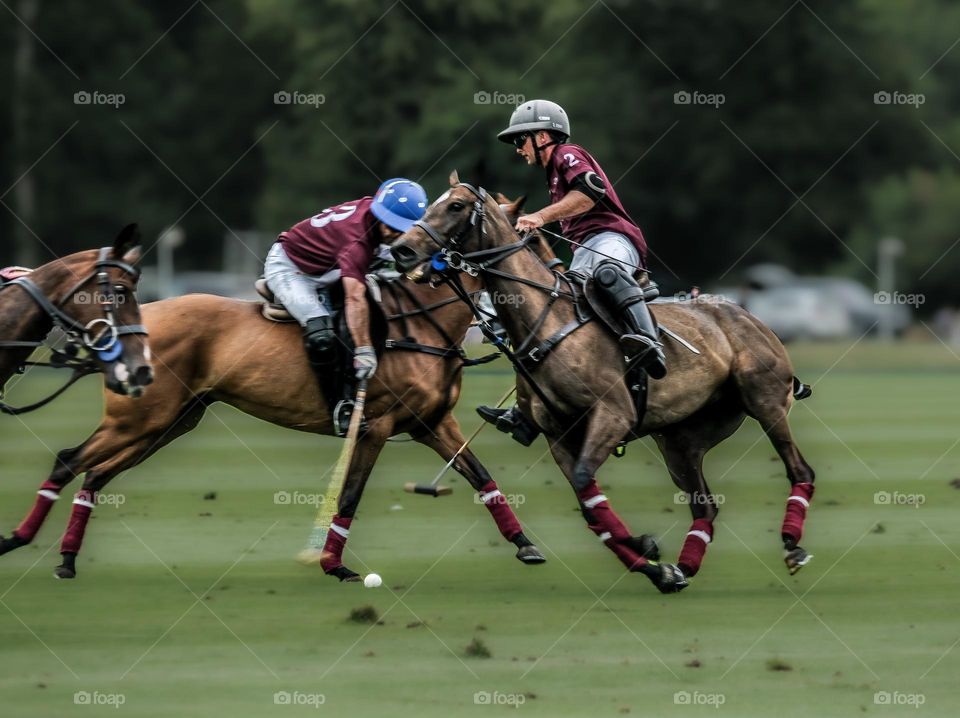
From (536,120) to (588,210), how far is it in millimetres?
613

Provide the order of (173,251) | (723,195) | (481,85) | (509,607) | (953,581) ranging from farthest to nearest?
(173,251)
(723,195)
(481,85)
(953,581)
(509,607)

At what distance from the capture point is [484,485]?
34.2 feet

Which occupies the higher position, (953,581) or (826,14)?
(953,581)

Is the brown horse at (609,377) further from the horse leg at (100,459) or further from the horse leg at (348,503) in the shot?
the horse leg at (100,459)

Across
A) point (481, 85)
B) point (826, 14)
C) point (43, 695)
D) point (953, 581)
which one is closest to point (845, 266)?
point (826, 14)

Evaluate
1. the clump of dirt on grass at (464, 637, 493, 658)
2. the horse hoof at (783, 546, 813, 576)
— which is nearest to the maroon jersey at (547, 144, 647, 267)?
the horse hoof at (783, 546, 813, 576)

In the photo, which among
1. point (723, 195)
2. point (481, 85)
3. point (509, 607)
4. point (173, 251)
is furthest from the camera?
point (173, 251)

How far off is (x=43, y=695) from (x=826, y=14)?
148 feet

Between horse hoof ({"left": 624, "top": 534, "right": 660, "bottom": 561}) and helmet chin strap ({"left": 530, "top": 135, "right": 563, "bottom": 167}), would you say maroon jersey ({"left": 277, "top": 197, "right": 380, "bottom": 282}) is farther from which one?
horse hoof ({"left": 624, "top": 534, "right": 660, "bottom": 561})

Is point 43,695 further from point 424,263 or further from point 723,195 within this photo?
point 723,195

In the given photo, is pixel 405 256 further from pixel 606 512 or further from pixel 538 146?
pixel 606 512

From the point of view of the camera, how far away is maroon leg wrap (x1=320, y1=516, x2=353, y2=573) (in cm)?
1003

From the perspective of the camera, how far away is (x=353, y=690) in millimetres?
7430

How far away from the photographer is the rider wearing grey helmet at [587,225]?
9.66 meters
